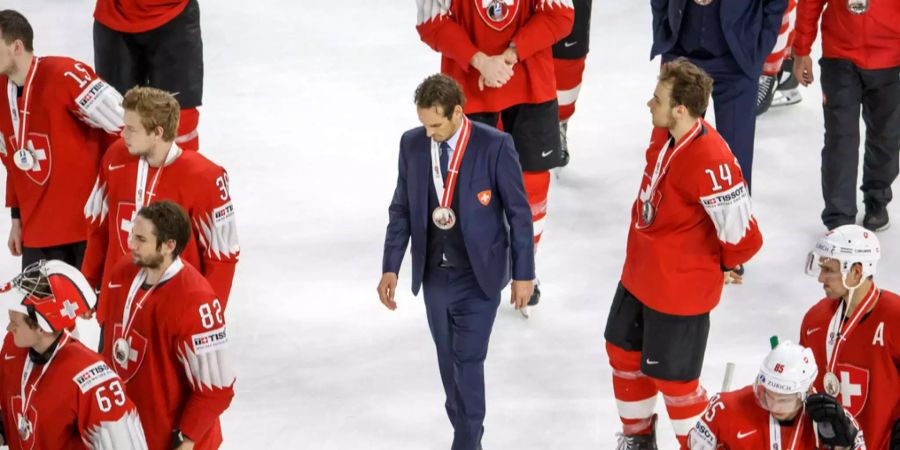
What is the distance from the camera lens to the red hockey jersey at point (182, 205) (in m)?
4.74

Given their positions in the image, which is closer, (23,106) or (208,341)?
(208,341)

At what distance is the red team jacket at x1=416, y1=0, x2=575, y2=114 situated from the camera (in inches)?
231

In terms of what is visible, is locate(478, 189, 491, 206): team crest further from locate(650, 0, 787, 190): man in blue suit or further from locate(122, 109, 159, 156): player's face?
locate(650, 0, 787, 190): man in blue suit

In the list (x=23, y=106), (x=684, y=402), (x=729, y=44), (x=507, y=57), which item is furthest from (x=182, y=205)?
(x=729, y=44)

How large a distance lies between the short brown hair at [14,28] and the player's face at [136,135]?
2.35 feet

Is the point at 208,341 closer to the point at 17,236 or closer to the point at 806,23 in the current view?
the point at 17,236

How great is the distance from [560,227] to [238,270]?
1492 mm

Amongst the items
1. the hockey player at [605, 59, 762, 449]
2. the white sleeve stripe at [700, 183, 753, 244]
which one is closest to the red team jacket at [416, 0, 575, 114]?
the hockey player at [605, 59, 762, 449]

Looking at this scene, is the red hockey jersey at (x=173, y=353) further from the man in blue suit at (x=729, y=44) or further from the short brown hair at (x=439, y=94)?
the man in blue suit at (x=729, y=44)

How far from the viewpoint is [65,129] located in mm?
5184

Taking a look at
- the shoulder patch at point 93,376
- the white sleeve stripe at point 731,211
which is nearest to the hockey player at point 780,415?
the white sleeve stripe at point 731,211

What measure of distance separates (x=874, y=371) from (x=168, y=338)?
2034mm

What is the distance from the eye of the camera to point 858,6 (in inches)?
252

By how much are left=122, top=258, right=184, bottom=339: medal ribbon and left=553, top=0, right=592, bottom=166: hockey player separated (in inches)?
130
